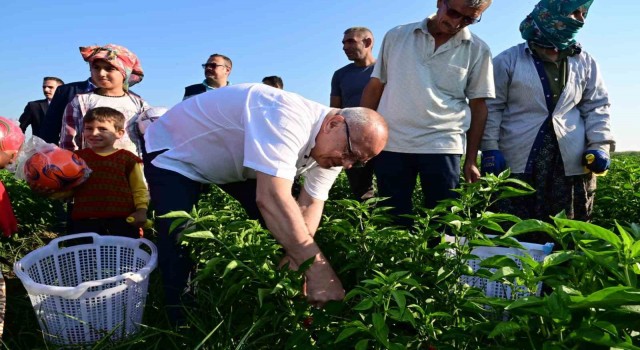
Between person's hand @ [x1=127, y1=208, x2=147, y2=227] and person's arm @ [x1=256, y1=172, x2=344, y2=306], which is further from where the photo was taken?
person's hand @ [x1=127, y1=208, x2=147, y2=227]

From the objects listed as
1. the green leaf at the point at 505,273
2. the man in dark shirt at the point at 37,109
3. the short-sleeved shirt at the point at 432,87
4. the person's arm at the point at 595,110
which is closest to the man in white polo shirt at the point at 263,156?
the green leaf at the point at 505,273

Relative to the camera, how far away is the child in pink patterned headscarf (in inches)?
130

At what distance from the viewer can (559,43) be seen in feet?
9.28

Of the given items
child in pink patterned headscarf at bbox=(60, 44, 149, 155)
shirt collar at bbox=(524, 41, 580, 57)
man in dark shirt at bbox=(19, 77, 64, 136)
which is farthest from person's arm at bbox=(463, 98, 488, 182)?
man in dark shirt at bbox=(19, 77, 64, 136)

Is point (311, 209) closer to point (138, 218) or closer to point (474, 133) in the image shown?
point (474, 133)

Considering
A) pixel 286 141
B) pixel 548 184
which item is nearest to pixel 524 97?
pixel 548 184

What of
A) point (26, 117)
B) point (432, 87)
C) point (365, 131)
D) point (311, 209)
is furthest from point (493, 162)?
point (26, 117)

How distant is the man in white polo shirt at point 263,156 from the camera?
1661 millimetres

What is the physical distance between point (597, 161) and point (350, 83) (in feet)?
7.00

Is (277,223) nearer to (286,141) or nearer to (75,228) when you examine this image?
(286,141)

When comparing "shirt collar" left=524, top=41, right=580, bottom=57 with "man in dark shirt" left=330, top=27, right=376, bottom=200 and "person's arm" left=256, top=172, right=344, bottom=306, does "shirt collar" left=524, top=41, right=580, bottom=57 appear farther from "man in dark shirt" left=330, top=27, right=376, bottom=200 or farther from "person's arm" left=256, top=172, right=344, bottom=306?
"person's arm" left=256, top=172, right=344, bottom=306

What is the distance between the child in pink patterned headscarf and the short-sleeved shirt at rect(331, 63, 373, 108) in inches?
68.3

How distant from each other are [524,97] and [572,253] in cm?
198

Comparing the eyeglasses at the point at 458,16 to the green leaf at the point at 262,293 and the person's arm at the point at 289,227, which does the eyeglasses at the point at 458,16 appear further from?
the green leaf at the point at 262,293
